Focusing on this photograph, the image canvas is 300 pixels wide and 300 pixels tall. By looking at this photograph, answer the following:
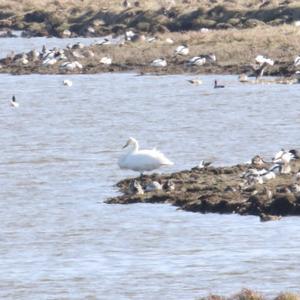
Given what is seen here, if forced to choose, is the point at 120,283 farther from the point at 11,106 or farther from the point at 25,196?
the point at 11,106

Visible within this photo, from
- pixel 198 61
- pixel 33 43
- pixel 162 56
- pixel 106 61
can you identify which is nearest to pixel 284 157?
pixel 198 61

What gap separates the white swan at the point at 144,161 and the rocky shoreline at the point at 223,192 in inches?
7.4

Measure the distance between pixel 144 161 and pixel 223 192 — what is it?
199 centimetres

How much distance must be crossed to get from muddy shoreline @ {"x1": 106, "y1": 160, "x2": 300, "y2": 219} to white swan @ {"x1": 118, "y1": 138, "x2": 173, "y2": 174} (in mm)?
190

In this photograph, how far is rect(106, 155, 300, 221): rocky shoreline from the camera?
1717 centimetres

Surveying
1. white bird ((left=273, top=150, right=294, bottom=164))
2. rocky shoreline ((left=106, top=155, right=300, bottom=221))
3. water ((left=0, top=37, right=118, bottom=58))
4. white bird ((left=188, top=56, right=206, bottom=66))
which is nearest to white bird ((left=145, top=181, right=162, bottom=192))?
rocky shoreline ((left=106, top=155, right=300, bottom=221))

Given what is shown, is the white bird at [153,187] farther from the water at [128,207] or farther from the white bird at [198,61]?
the white bird at [198,61]

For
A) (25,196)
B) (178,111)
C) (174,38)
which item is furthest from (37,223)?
(174,38)

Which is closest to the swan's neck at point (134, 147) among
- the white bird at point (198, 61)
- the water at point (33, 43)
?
the white bird at point (198, 61)

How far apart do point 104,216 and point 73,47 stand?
27722mm

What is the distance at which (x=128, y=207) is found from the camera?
18.3 metres

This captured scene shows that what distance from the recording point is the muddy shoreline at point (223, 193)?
17.2 metres

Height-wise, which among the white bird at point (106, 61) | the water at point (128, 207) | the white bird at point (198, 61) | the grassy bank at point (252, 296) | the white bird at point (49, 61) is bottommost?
the white bird at point (49, 61)

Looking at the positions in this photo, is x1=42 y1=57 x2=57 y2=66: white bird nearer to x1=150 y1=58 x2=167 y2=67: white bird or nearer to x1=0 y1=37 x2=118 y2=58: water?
x1=150 y1=58 x2=167 y2=67: white bird
